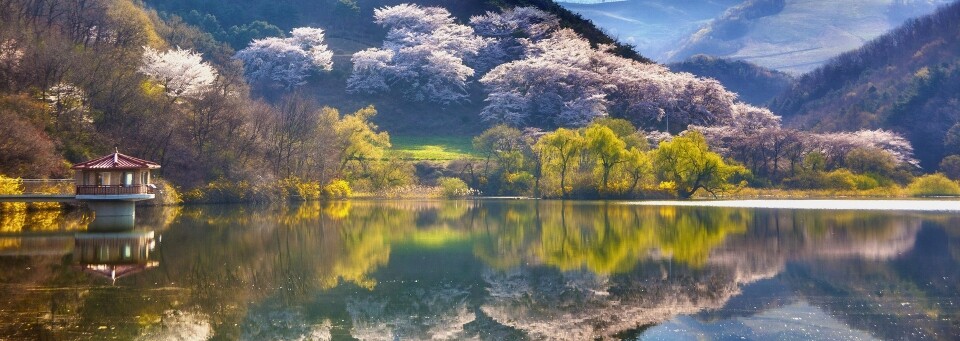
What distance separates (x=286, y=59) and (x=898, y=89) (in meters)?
63.2

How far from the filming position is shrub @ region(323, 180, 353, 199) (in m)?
62.0

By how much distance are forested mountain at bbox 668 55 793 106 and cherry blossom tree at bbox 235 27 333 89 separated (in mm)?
73497

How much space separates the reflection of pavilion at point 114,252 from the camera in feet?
74.9

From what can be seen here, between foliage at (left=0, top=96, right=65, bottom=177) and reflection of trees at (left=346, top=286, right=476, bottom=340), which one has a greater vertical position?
foliage at (left=0, top=96, right=65, bottom=177)

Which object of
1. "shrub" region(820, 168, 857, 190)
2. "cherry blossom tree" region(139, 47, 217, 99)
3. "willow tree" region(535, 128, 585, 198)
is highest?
"cherry blossom tree" region(139, 47, 217, 99)

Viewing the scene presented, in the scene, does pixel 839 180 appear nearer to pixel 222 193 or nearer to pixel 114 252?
pixel 222 193

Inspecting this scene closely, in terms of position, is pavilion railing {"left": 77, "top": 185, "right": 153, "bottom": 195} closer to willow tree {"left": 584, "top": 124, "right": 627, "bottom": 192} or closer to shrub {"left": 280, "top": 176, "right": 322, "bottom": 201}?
shrub {"left": 280, "top": 176, "right": 322, "bottom": 201}

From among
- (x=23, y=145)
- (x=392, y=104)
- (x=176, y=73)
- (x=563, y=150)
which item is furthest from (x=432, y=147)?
(x=23, y=145)

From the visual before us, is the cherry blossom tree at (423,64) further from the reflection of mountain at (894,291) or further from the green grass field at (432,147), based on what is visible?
the reflection of mountain at (894,291)

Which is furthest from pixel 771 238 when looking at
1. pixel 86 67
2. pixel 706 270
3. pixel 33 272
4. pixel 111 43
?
pixel 111 43

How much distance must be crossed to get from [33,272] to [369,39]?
86723mm

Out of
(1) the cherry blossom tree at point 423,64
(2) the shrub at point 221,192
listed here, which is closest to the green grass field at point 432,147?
(1) the cherry blossom tree at point 423,64

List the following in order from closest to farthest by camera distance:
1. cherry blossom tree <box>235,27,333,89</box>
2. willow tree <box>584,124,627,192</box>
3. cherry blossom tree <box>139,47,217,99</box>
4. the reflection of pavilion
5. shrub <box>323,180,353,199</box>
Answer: the reflection of pavilion
willow tree <box>584,124,627,192</box>
shrub <box>323,180,353,199</box>
cherry blossom tree <box>139,47,217,99</box>
cherry blossom tree <box>235,27,333,89</box>

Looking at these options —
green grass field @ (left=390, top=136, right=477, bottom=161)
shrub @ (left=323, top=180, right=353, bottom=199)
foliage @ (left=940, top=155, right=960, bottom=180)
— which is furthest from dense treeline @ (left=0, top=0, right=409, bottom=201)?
foliage @ (left=940, top=155, right=960, bottom=180)
